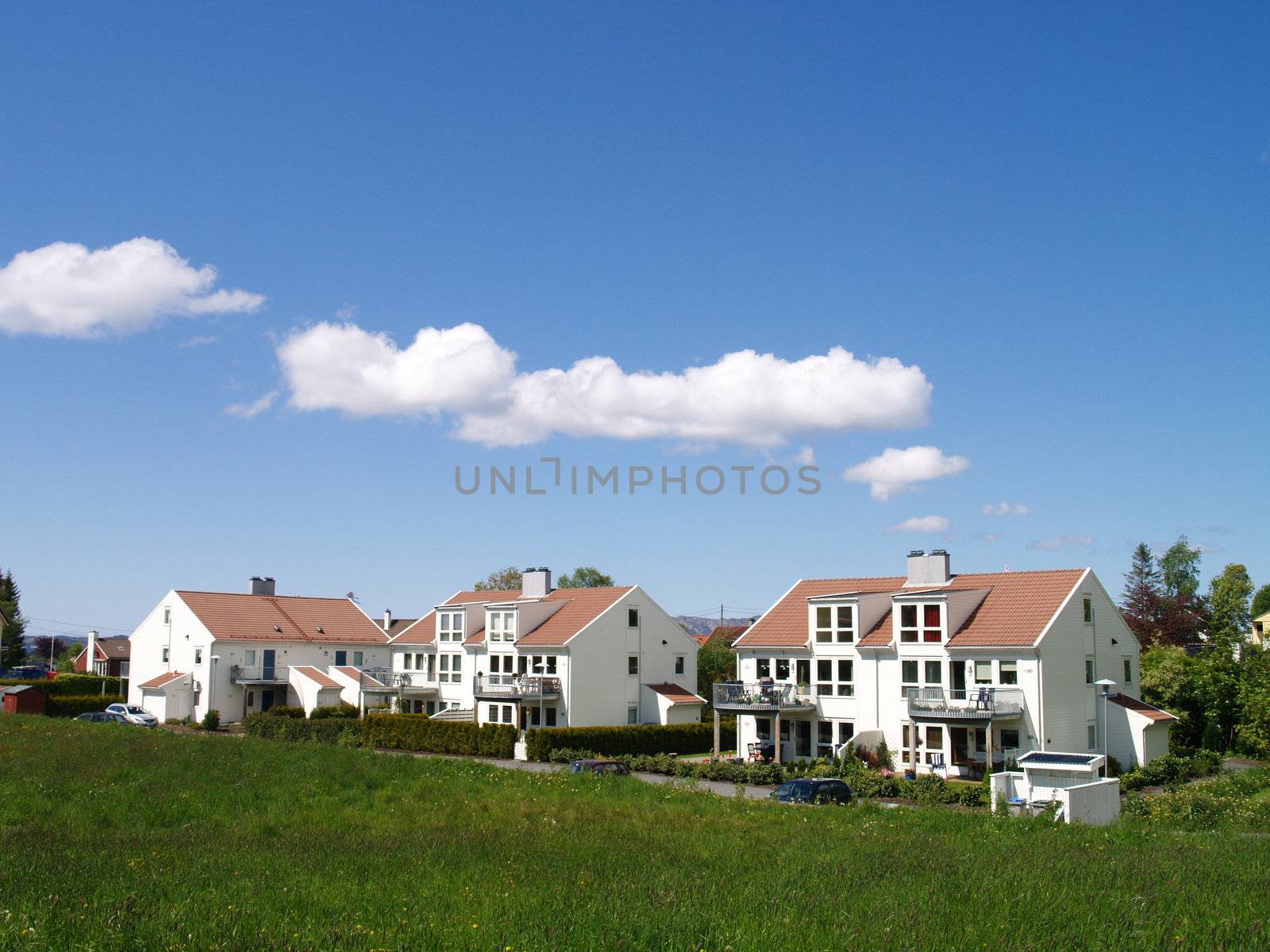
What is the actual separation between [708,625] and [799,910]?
404 ft

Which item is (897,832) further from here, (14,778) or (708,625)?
(708,625)

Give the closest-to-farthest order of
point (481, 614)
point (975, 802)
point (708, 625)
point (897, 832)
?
point (897, 832)
point (975, 802)
point (481, 614)
point (708, 625)

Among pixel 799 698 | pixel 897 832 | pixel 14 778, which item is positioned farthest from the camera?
pixel 799 698

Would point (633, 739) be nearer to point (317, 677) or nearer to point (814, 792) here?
point (814, 792)

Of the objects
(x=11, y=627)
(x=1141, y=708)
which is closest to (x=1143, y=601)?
(x=1141, y=708)

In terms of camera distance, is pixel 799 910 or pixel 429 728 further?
pixel 429 728

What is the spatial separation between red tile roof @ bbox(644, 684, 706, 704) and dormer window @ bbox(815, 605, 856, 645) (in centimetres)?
1003

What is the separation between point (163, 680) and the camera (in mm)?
55281

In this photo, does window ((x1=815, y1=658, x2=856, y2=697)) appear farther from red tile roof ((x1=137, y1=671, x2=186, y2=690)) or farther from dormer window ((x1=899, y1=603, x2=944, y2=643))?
red tile roof ((x1=137, y1=671, x2=186, y2=690))

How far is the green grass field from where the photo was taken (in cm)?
1035

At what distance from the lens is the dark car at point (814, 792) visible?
26.6m

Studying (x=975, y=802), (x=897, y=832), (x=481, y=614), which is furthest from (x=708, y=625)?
(x=897, y=832)

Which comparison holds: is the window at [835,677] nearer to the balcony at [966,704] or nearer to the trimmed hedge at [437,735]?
the balcony at [966,704]

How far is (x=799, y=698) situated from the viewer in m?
39.2
